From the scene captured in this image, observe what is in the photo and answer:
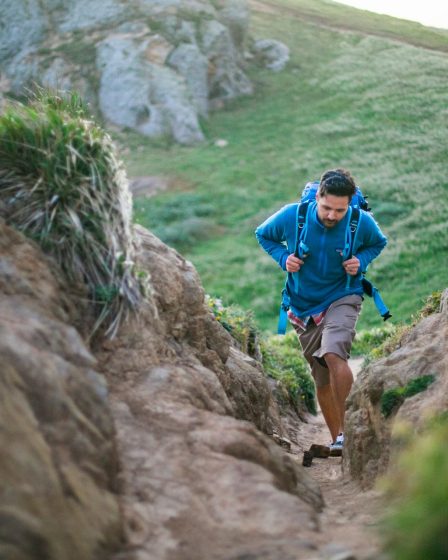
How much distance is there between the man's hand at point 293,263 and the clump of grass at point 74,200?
109 inches

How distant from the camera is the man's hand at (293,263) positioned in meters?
8.52

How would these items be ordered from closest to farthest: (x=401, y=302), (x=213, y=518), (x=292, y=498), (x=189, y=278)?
1. (x=213, y=518)
2. (x=292, y=498)
3. (x=189, y=278)
4. (x=401, y=302)

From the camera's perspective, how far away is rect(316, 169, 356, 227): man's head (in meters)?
8.13

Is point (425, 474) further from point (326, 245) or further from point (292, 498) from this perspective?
point (326, 245)

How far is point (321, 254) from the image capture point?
27.9 ft

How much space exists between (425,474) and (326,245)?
17.4 feet

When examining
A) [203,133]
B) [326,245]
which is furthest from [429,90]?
[326,245]

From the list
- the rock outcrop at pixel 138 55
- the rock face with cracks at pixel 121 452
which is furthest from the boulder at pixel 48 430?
the rock outcrop at pixel 138 55

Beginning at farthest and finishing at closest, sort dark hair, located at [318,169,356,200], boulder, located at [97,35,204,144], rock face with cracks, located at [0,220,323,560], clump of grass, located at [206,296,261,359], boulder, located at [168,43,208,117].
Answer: boulder, located at [168,43,208,117] < boulder, located at [97,35,204,144] < clump of grass, located at [206,296,261,359] < dark hair, located at [318,169,356,200] < rock face with cracks, located at [0,220,323,560]

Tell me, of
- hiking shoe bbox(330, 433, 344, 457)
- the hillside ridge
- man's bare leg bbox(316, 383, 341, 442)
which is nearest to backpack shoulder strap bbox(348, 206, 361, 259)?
man's bare leg bbox(316, 383, 341, 442)

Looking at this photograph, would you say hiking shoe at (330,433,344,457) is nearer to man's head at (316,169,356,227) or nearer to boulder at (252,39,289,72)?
man's head at (316,169,356,227)

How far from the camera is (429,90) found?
43.2m

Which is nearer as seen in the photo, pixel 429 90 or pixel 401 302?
pixel 401 302

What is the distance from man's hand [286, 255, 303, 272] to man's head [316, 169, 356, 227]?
1.57 ft
